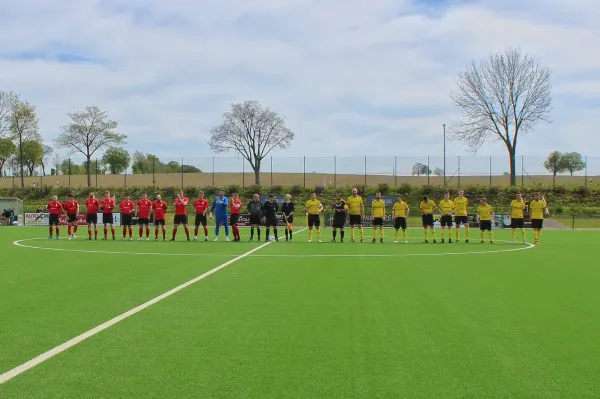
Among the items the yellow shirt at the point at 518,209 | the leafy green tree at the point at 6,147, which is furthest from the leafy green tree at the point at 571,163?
the leafy green tree at the point at 6,147

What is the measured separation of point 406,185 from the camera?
196 feet

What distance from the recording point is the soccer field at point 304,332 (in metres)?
4.98

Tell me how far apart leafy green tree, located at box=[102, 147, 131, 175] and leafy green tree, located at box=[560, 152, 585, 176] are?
57463 millimetres

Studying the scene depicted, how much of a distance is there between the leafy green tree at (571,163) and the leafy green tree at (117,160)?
57463 millimetres

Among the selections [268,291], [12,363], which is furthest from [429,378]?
[268,291]

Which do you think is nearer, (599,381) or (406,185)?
(599,381)

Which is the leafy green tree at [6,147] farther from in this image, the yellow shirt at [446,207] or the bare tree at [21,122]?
the yellow shirt at [446,207]

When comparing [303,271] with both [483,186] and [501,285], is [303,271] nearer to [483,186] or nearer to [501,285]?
[501,285]

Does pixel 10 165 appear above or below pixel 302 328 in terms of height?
above

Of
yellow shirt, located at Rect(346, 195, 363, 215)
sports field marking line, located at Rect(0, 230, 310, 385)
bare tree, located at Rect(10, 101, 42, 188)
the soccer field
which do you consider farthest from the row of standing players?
bare tree, located at Rect(10, 101, 42, 188)

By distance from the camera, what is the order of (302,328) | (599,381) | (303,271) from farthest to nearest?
(303,271) → (302,328) → (599,381)

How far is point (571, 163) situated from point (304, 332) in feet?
240

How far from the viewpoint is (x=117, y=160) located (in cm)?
8531

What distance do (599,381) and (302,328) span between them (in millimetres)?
3223
